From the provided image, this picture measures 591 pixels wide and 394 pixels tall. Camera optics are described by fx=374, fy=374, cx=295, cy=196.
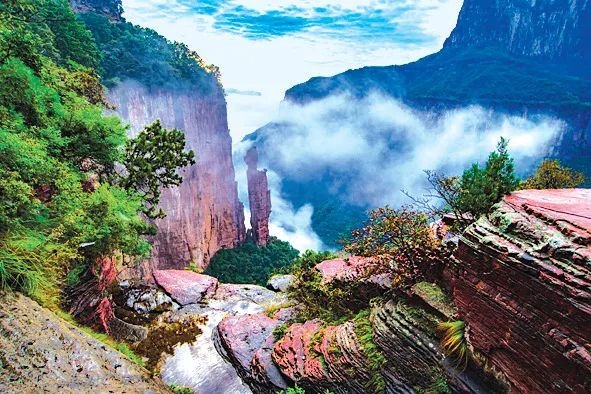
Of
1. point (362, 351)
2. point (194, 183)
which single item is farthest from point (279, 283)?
point (194, 183)

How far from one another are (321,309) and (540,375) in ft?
22.3

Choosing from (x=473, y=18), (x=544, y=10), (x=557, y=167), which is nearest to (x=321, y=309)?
(x=557, y=167)

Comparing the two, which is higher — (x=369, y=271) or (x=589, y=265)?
(x=589, y=265)

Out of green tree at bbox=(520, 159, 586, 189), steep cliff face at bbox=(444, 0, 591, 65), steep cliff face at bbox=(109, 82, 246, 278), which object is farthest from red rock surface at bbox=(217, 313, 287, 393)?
steep cliff face at bbox=(444, 0, 591, 65)

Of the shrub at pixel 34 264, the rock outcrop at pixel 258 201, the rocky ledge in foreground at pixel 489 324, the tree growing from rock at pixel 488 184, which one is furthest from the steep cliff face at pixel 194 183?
the tree growing from rock at pixel 488 184

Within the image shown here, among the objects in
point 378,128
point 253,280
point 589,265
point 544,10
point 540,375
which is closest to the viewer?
point 589,265

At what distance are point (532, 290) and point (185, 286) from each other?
46.4 ft

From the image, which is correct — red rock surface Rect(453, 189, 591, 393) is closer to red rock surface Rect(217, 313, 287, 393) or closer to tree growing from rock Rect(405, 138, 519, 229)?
tree growing from rock Rect(405, 138, 519, 229)

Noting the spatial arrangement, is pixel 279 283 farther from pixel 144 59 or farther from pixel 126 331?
pixel 144 59

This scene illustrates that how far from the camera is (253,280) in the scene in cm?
3553

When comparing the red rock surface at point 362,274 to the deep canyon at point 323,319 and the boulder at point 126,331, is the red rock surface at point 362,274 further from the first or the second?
the boulder at point 126,331

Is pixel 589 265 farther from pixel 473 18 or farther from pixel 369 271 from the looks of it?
pixel 473 18

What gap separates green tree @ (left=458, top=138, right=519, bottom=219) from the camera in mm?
8172

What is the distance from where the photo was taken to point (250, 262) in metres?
40.5
